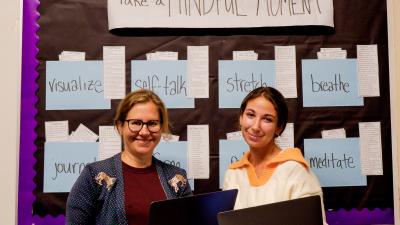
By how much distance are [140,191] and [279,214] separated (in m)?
0.76

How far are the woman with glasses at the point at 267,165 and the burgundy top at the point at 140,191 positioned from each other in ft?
0.91

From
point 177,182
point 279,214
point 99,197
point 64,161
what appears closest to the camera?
point 279,214

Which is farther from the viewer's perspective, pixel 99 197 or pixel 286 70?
pixel 286 70

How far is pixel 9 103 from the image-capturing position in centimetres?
185

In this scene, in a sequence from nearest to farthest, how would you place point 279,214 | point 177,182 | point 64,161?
point 279,214
point 177,182
point 64,161

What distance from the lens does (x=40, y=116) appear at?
1.84 m

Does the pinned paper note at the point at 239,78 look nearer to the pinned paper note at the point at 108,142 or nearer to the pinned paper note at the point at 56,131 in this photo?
the pinned paper note at the point at 108,142

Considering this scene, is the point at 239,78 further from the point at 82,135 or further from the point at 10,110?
the point at 10,110

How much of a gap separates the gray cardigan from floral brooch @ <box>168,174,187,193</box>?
37 millimetres

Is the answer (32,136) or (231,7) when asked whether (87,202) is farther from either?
(231,7)

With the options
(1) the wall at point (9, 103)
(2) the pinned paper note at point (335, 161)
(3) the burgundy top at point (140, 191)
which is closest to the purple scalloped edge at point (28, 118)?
(1) the wall at point (9, 103)

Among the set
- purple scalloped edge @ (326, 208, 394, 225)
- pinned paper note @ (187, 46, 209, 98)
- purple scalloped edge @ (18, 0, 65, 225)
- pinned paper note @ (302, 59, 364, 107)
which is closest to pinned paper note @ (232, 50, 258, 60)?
pinned paper note @ (187, 46, 209, 98)

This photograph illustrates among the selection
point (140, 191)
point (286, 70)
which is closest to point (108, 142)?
point (140, 191)

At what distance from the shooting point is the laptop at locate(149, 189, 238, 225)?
84 cm
